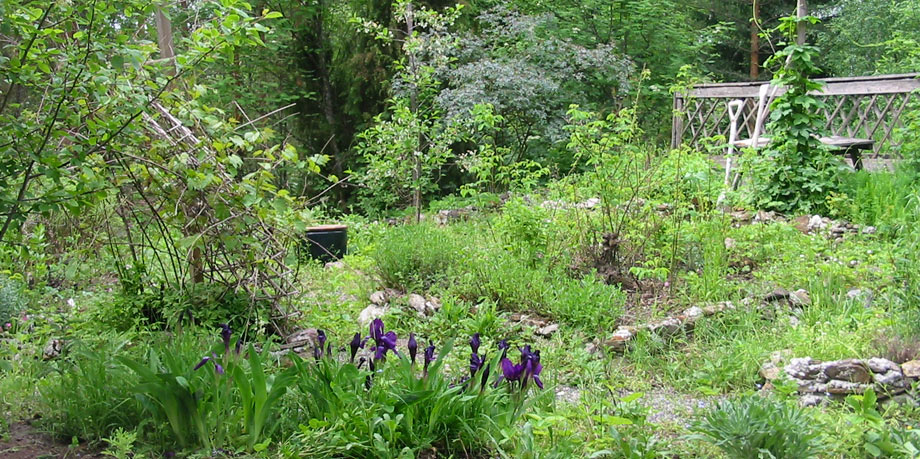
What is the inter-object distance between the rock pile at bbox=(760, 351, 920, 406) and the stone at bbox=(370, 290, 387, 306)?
2490 mm

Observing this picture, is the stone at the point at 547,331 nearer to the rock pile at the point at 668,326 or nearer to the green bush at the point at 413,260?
the rock pile at the point at 668,326

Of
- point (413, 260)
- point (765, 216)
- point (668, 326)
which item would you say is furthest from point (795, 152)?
point (413, 260)

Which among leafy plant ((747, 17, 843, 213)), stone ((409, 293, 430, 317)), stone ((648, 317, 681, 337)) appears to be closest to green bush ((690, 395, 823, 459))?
stone ((648, 317, 681, 337))

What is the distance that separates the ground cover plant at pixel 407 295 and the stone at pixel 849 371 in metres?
0.02

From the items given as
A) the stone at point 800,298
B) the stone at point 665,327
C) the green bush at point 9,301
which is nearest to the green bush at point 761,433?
the stone at point 665,327

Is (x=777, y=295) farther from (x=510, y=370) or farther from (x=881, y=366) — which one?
(x=510, y=370)

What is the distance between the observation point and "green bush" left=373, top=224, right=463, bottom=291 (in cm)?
502

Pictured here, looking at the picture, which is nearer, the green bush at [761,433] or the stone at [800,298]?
the green bush at [761,433]

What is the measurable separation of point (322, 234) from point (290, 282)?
6.56 ft

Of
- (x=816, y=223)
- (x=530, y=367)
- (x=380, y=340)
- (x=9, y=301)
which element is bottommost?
(x=816, y=223)

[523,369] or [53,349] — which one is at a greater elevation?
[523,369]

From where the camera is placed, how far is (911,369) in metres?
3.04

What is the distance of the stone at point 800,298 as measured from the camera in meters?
4.16

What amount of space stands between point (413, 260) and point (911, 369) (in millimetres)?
3136
